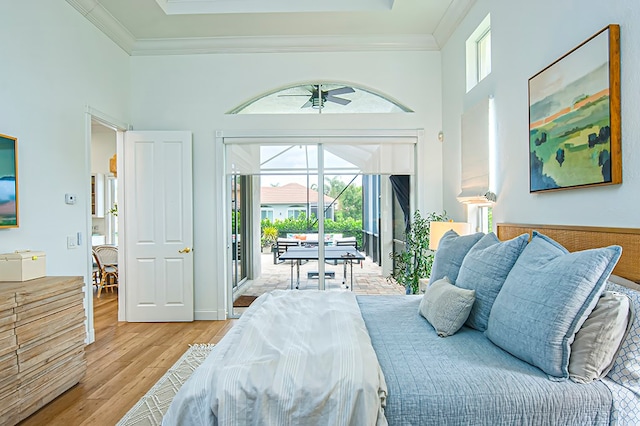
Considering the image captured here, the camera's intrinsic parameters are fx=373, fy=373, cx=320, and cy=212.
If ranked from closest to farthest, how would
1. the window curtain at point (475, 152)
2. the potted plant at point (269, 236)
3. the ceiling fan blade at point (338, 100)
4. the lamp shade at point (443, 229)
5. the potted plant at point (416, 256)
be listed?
the window curtain at point (475, 152), the lamp shade at point (443, 229), the potted plant at point (416, 256), the ceiling fan blade at point (338, 100), the potted plant at point (269, 236)

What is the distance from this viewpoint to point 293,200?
15.5ft

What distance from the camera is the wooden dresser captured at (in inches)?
87.1

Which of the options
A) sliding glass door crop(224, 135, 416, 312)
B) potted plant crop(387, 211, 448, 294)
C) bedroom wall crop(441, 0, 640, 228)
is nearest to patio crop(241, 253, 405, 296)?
sliding glass door crop(224, 135, 416, 312)

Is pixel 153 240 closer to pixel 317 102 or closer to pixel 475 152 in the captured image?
pixel 317 102

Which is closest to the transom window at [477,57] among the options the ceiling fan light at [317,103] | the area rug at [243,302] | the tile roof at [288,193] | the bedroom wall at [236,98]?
the bedroom wall at [236,98]

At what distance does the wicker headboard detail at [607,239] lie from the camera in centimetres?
168

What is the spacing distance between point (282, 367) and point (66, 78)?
345 cm

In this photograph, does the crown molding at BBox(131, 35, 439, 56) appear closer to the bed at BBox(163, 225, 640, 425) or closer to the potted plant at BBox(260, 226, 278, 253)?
the potted plant at BBox(260, 226, 278, 253)

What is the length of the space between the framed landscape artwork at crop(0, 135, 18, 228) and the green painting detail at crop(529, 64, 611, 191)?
370 cm

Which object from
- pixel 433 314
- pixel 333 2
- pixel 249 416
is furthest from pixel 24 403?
pixel 333 2

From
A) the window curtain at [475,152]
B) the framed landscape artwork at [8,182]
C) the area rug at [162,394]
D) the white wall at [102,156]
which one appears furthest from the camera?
the white wall at [102,156]

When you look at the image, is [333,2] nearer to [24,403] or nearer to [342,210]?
[342,210]

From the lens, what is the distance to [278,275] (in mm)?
4906

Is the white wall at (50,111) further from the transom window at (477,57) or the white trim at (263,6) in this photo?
the transom window at (477,57)
